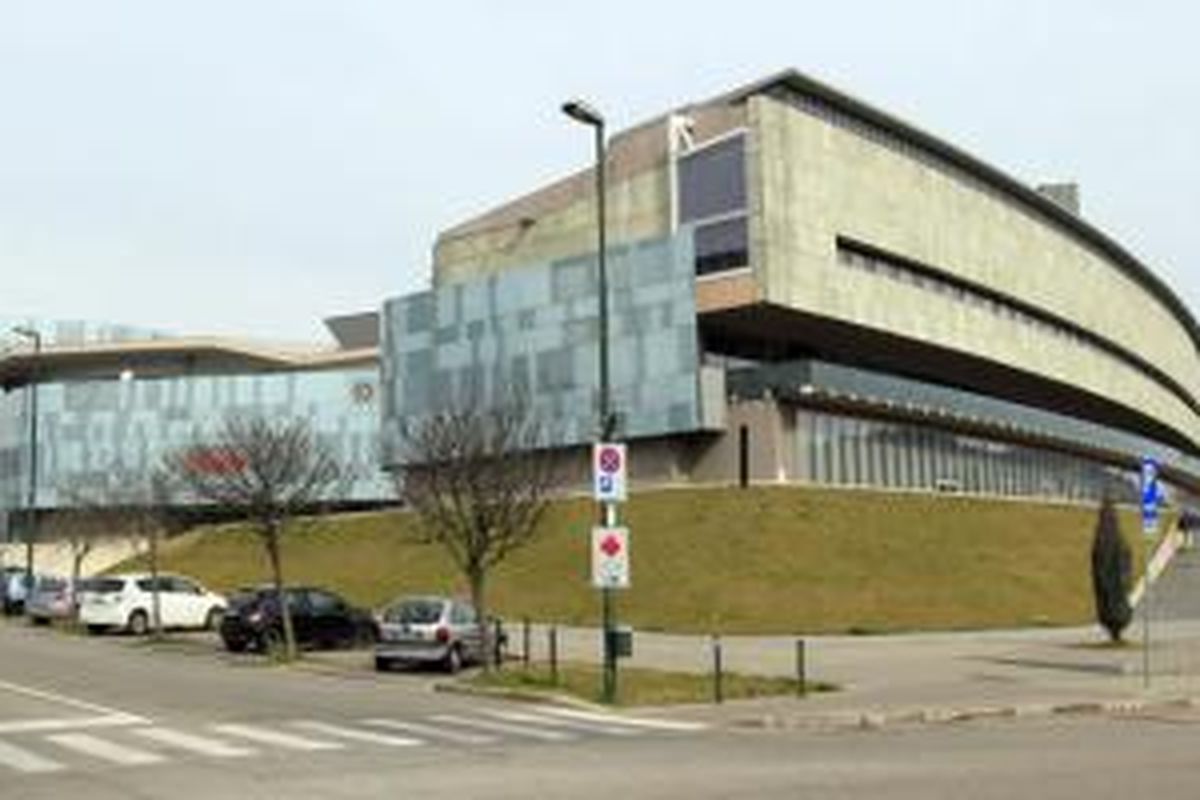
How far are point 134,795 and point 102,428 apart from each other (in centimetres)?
10158

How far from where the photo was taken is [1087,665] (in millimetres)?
37031

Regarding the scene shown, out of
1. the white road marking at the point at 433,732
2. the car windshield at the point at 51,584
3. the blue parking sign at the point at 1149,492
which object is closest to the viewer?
the white road marking at the point at 433,732

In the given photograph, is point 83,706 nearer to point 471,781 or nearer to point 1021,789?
point 471,781

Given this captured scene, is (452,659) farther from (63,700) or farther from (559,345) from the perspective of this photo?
(559,345)

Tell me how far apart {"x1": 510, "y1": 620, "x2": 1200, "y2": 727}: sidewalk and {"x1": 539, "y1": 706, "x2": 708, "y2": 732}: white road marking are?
2.23 feet

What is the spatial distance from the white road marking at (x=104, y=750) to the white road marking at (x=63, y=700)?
8.40 ft

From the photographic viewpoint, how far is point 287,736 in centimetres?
2220

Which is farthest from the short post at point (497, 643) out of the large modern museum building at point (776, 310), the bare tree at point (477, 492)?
the large modern museum building at point (776, 310)

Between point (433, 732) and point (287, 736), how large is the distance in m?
1.79

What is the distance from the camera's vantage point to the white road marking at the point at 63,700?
25469 millimetres

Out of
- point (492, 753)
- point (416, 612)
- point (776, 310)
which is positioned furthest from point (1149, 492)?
point (776, 310)

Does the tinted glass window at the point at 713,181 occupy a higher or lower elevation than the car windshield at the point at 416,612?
higher

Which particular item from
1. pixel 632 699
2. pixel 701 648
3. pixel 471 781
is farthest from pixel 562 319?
pixel 471 781

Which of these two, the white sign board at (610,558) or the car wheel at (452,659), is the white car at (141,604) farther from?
the white sign board at (610,558)
